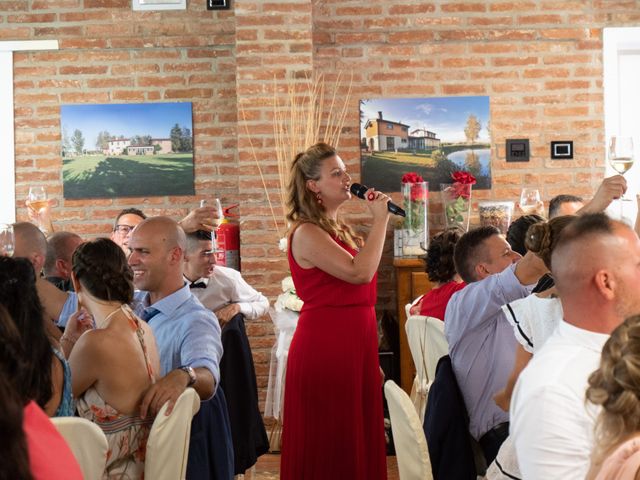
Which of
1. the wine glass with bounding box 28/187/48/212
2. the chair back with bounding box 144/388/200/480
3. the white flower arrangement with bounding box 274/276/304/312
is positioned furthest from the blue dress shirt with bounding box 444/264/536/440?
the wine glass with bounding box 28/187/48/212

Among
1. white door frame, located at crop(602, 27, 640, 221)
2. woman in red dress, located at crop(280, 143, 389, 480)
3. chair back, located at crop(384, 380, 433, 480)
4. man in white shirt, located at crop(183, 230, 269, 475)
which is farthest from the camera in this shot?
white door frame, located at crop(602, 27, 640, 221)

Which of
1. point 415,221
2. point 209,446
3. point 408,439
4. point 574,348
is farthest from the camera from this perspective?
point 415,221

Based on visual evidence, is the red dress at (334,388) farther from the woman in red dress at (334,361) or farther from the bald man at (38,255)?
the bald man at (38,255)

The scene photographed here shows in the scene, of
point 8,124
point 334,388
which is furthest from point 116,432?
point 8,124

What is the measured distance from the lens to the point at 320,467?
373cm

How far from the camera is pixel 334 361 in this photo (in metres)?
3.73

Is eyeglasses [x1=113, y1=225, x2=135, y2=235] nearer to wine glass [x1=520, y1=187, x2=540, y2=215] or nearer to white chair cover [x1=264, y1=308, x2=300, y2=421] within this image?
white chair cover [x1=264, y1=308, x2=300, y2=421]

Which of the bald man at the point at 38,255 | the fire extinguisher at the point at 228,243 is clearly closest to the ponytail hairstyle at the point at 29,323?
A: the bald man at the point at 38,255

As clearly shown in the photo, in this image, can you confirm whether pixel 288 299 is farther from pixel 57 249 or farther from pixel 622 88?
pixel 622 88

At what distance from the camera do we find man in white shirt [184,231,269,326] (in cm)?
444

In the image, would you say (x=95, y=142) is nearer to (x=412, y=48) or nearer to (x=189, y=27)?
(x=189, y=27)

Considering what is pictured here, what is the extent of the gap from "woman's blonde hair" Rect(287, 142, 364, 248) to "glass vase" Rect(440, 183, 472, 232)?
2.10 metres

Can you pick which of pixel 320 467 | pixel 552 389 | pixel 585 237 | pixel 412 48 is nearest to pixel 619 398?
pixel 552 389

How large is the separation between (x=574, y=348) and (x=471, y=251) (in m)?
1.73
